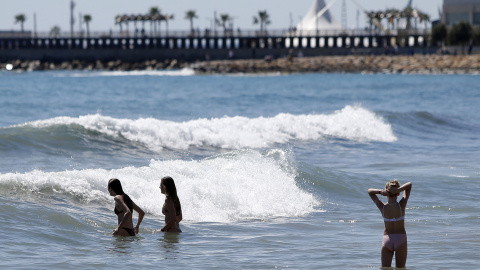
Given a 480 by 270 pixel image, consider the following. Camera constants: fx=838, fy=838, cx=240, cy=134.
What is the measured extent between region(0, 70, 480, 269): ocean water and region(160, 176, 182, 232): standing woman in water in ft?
0.49

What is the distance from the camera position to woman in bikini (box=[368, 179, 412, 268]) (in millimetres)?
8609

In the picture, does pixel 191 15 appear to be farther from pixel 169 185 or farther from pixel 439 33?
pixel 169 185

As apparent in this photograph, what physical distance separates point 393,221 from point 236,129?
17112 millimetres

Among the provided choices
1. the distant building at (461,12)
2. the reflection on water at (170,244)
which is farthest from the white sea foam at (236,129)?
the distant building at (461,12)

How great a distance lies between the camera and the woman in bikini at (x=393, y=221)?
28.2ft

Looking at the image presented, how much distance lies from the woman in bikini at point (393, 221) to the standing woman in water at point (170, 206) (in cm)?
290

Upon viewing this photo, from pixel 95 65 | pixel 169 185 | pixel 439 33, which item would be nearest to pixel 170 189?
pixel 169 185

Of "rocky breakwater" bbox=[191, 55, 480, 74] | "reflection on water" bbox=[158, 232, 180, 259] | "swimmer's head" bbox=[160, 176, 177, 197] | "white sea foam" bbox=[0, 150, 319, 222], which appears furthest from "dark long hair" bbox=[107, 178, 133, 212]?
"rocky breakwater" bbox=[191, 55, 480, 74]

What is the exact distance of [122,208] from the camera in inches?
405

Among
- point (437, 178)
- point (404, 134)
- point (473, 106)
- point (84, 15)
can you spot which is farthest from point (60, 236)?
point (84, 15)

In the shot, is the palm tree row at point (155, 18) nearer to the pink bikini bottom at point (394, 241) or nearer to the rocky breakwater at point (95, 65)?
the rocky breakwater at point (95, 65)

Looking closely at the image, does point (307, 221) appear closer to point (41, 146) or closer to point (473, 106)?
point (41, 146)

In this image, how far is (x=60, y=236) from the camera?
10414mm

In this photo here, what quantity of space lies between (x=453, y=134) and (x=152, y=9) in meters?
141
